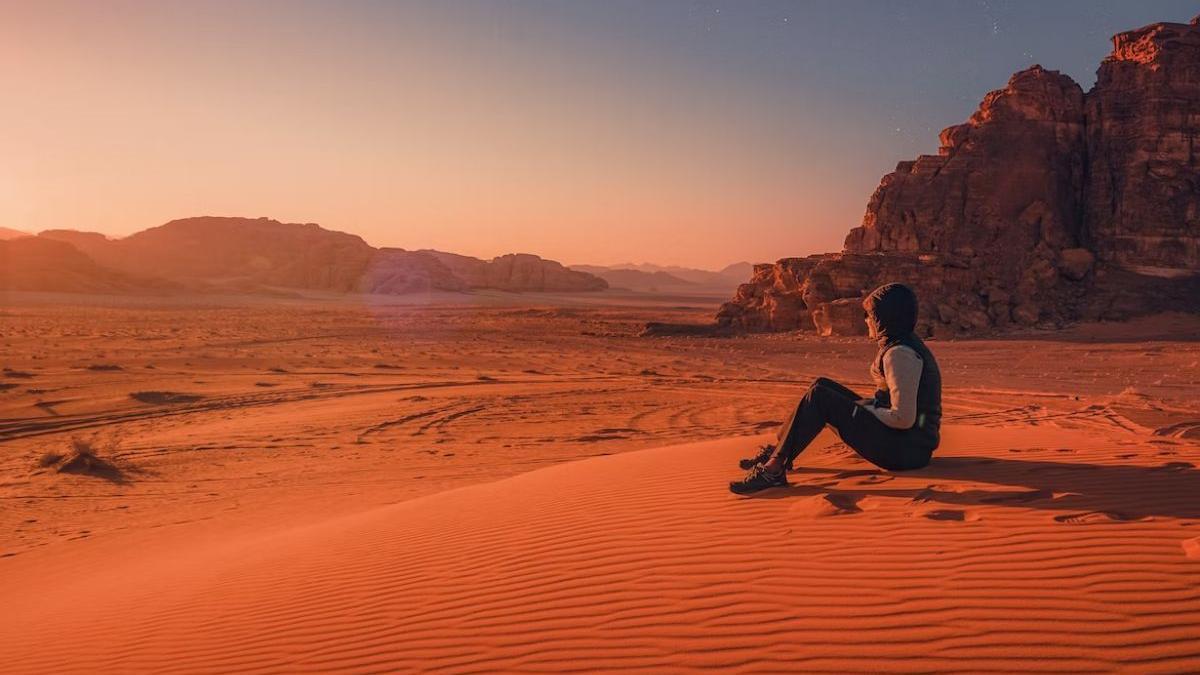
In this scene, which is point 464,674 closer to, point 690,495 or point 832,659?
point 832,659

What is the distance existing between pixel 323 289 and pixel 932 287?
61.0m

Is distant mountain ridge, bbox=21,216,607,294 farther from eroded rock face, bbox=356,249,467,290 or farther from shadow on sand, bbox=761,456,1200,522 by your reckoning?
shadow on sand, bbox=761,456,1200,522

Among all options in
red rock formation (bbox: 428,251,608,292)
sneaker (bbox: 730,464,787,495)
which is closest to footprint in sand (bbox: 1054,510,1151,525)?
sneaker (bbox: 730,464,787,495)

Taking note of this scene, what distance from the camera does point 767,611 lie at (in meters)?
2.88

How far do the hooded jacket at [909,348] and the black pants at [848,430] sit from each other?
8 centimetres

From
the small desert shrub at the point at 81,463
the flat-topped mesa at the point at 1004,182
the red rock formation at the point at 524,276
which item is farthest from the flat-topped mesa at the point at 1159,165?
the red rock formation at the point at 524,276

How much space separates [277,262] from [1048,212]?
255ft

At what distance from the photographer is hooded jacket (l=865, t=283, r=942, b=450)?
4414 mm

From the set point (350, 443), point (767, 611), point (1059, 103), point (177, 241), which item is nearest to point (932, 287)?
point (1059, 103)

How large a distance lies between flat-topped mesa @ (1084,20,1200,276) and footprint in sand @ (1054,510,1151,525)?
28.1 m

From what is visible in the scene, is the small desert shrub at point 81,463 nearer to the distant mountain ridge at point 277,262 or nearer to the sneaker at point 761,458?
the sneaker at point 761,458

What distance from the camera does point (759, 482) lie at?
4602 mm

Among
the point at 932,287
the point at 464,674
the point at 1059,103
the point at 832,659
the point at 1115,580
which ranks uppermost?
the point at 1059,103

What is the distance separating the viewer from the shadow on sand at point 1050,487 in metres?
3.57
